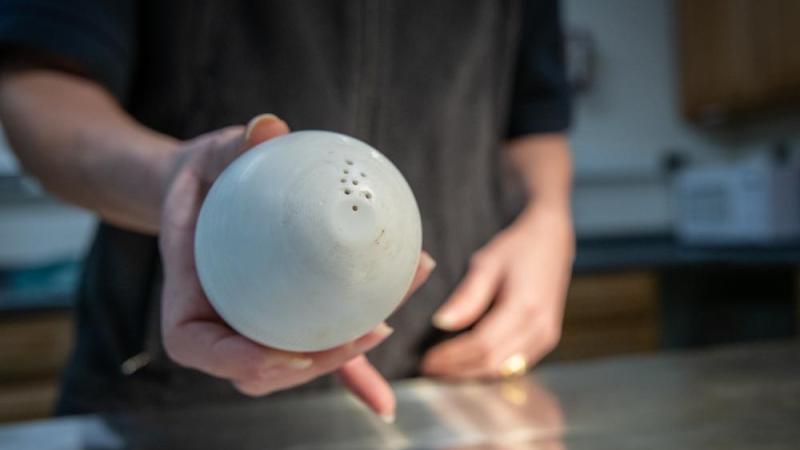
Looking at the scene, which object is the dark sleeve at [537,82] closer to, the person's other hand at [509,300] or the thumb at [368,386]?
the person's other hand at [509,300]

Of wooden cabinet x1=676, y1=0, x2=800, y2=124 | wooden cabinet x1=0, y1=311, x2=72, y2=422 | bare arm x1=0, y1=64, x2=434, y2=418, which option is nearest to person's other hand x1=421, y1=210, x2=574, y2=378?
bare arm x1=0, y1=64, x2=434, y2=418

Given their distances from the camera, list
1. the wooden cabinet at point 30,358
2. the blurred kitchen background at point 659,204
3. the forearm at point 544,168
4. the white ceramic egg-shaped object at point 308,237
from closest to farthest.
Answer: the white ceramic egg-shaped object at point 308,237 < the forearm at point 544,168 < the wooden cabinet at point 30,358 < the blurred kitchen background at point 659,204

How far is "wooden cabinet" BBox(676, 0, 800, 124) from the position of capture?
160cm

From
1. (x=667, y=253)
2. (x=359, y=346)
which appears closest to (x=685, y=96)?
(x=667, y=253)

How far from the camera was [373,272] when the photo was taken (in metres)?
0.18

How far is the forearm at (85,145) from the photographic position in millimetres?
266

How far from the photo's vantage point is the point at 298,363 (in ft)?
0.69

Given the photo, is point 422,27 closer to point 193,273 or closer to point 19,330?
point 193,273

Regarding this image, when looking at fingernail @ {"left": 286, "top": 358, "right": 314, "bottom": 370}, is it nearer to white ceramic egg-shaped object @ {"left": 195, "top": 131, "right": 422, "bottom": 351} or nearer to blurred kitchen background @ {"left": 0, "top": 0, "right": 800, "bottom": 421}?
white ceramic egg-shaped object @ {"left": 195, "top": 131, "right": 422, "bottom": 351}

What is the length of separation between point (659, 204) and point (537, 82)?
1.41 meters

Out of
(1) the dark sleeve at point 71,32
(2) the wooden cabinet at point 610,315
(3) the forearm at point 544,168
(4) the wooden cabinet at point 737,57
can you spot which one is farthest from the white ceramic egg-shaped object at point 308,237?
(4) the wooden cabinet at point 737,57

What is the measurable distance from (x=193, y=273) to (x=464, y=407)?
0.26 m

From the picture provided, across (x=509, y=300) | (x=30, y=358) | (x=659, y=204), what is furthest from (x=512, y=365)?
(x=659, y=204)

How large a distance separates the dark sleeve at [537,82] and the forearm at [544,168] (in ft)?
0.04
